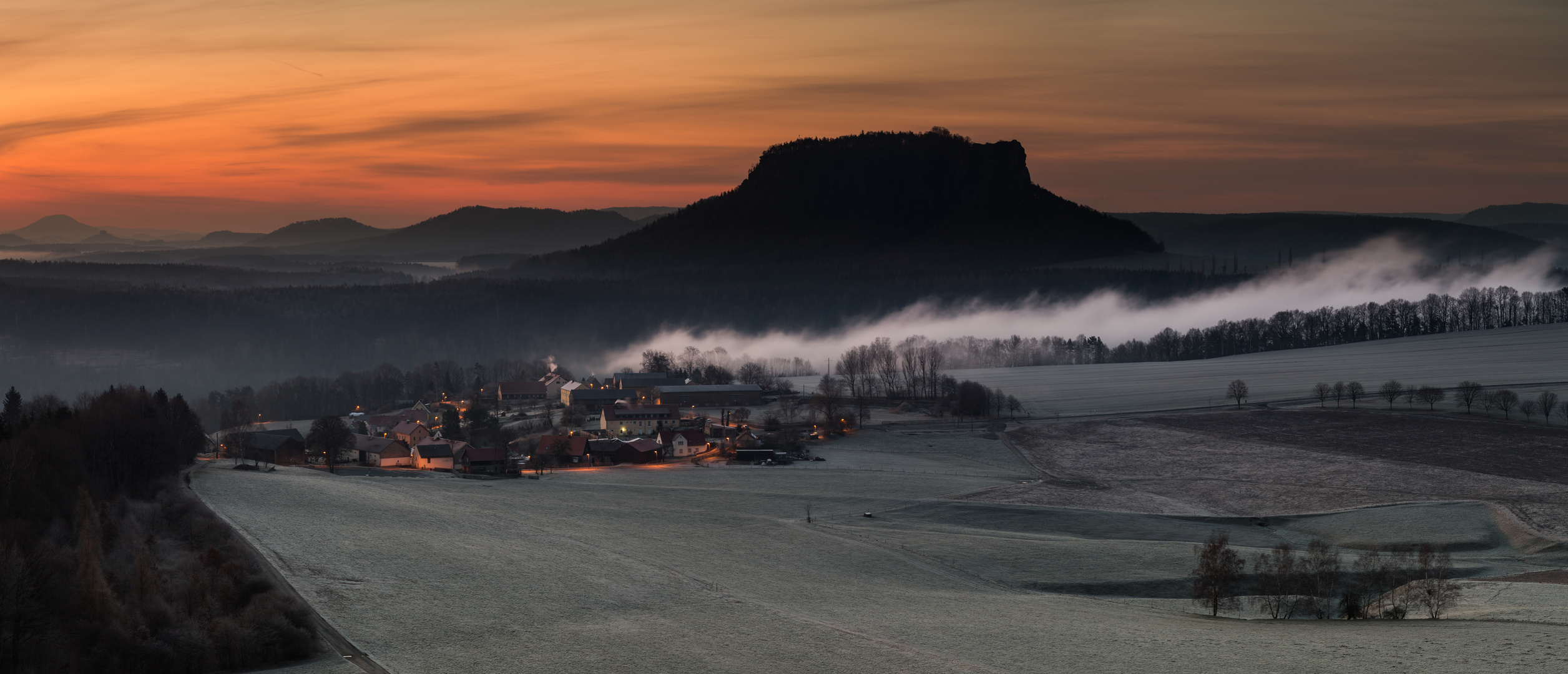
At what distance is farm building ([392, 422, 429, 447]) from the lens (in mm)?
98812

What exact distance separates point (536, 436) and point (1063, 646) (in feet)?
244

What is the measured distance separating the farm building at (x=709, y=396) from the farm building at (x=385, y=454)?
38.0 meters

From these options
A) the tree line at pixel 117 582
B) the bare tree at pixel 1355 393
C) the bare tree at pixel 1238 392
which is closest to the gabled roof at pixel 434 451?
the tree line at pixel 117 582

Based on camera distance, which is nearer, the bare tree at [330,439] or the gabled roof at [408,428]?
the bare tree at [330,439]

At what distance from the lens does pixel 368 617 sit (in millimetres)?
35000

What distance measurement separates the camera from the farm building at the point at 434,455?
286 ft

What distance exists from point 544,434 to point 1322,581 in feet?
237

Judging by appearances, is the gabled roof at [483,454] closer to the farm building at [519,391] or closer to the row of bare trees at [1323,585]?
the farm building at [519,391]

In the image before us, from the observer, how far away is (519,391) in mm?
134875

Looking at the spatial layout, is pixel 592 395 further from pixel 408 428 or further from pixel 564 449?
pixel 564 449

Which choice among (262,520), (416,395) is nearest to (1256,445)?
(262,520)

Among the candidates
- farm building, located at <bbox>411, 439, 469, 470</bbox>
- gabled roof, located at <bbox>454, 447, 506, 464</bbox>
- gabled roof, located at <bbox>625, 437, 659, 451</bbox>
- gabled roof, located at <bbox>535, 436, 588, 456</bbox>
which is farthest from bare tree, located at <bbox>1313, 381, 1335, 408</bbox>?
farm building, located at <bbox>411, 439, 469, 470</bbox>

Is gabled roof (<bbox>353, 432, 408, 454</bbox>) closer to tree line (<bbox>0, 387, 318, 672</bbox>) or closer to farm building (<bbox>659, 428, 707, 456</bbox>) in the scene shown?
farm building (<bbox>659, 428, 707, 456</bbox>)

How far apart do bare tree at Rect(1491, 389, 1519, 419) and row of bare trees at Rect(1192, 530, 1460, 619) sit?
58940 mm
